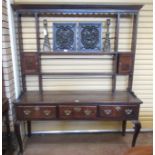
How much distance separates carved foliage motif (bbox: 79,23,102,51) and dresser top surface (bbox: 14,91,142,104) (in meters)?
0.62

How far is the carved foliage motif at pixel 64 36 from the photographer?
7.66 feet

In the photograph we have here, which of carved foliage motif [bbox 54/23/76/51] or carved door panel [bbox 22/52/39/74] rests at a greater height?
carved foliage motif [bbox 54/23/76/51]

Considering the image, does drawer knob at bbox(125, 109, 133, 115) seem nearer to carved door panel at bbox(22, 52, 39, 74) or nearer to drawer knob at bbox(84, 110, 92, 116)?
drawer knob at bbox(84, 110, 92, 116)

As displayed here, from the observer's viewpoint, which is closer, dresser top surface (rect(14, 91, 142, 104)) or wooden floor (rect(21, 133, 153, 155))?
dresser top surface (rect(14, 91, 142, 104))

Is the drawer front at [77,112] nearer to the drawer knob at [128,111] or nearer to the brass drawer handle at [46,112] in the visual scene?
the brass drawer handle at [46,112]

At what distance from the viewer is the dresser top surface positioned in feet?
6.99

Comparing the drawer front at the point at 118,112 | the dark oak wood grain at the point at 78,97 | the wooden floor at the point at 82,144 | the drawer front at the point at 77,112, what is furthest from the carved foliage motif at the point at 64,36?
the wooden floor at the point at 82,144

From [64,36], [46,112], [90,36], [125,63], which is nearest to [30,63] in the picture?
[64,36]

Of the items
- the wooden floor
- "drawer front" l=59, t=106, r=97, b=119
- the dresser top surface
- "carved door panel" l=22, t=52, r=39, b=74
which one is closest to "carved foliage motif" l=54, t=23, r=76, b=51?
"carved door panel" l=22, t=52, r=39, b=74

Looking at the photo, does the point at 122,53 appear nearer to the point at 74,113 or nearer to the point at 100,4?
the point at 100,4

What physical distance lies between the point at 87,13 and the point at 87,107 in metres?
1.21

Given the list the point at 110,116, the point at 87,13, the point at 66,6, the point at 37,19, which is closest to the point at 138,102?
the point at 110,116

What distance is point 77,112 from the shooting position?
2.15 metres

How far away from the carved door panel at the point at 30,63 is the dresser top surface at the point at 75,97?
12.9 inches
